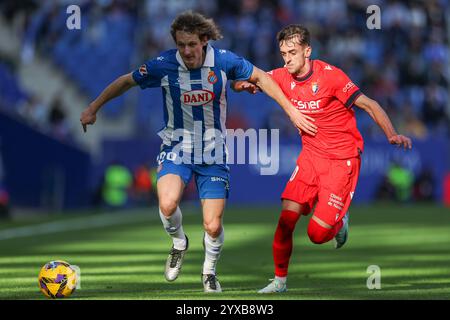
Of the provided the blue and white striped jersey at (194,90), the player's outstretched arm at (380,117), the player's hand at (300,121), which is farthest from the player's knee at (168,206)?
the player's outstretched arm at (380,117)

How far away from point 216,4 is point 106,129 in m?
5.12

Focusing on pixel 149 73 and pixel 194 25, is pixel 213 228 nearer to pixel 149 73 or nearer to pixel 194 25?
pixel 149 73

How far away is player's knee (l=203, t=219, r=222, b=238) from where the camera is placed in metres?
8.84

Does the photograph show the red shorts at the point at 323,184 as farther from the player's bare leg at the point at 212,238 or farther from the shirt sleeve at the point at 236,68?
the shirt sleeve at the point at 236,68

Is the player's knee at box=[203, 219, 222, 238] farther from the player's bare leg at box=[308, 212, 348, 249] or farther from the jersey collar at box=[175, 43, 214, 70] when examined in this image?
the jersey collar at box=[175, 43, 214, 70]

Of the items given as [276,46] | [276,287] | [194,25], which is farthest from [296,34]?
[276,46]

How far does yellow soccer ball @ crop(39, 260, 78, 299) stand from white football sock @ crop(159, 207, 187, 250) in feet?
3.24

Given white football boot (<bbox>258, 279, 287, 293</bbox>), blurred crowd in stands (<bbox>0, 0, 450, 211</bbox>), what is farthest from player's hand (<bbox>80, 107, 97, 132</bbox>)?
blurred crowd in stands (<bbox>0, 0, 450, 211</bbox>)

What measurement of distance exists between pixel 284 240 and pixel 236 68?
1532mm

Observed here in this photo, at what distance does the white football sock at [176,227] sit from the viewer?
896 centimetres

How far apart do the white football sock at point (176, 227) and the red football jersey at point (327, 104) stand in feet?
4.54

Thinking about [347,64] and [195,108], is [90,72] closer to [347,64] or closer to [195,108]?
[347,64]

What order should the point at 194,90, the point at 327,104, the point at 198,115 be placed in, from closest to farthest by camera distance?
the point at 194,90 → the point at 198,115 → the point at 327,104

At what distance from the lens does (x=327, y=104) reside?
940 centimetres
